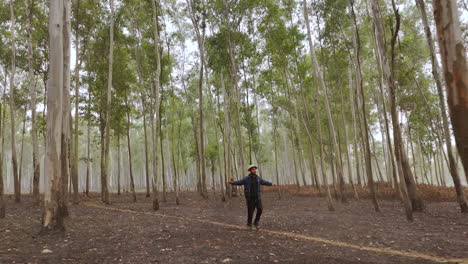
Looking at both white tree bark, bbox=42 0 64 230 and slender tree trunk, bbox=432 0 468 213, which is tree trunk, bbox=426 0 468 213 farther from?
white tree bark, bbox=42 0 64 230

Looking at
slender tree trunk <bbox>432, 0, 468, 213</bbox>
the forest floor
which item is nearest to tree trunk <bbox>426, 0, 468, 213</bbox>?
slender tree trunk <bbox>432, 0, 468, 213</bbox>

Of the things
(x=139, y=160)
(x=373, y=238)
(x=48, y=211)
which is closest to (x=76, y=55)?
(x=48, y=211)

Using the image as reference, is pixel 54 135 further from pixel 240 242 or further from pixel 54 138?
pixel 240 242

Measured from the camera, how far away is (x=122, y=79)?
1817 cm

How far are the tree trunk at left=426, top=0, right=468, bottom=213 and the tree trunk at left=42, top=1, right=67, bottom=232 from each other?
774cm

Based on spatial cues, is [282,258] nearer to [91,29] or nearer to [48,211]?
[48,211]

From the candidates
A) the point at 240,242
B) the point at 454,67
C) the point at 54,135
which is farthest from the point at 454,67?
the point at 54,135

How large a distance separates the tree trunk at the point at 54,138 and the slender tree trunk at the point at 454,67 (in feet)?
25.4

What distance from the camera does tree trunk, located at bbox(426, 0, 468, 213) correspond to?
10.7 ft

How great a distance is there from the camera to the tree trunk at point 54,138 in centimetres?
688

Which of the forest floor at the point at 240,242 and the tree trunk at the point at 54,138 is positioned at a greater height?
the tree trunk at the point at 54,138

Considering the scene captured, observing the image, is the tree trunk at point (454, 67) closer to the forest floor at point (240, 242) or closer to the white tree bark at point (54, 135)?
the forest floor at point (240, 242)

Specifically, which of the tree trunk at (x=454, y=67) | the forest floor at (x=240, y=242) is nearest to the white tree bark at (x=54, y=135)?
the forest floor at (x=240, y=242)

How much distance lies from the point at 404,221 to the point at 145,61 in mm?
15305
